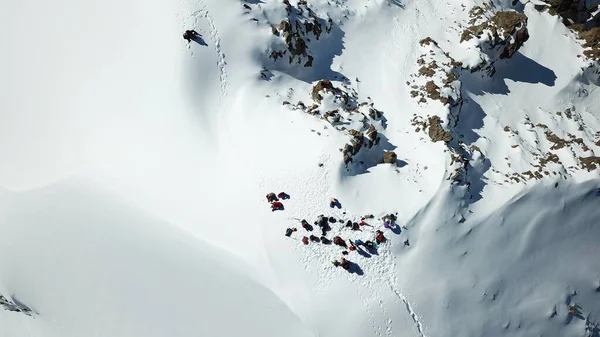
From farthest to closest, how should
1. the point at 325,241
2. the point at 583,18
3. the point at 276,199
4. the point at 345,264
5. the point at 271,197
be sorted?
1. the point at 583,18
2. the point at 276,199
3. the point at 271,197
4. the point at 325,241
5. the point at 345,264

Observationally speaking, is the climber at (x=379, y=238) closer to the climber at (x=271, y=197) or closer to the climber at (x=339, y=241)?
the climber at (x=339, y=241)

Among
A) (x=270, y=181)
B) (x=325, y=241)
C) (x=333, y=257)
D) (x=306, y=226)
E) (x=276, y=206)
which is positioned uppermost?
(x=270, y=181)

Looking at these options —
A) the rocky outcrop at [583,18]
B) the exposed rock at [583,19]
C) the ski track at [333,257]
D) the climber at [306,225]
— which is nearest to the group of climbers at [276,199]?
the ski track at [333,257]

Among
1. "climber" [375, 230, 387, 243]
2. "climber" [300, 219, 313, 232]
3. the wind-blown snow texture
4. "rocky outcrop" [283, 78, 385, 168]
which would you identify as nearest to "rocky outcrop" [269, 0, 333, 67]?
the wind-blown snow texture

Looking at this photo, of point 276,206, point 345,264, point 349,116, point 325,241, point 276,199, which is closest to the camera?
point 345,264

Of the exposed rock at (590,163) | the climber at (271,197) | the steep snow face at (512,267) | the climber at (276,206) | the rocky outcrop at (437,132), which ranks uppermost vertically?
the rocky outcrop at (437,132)

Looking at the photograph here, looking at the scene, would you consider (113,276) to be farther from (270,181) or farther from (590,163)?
(590,163)

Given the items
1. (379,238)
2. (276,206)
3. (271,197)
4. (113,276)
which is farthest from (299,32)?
(113,276)
